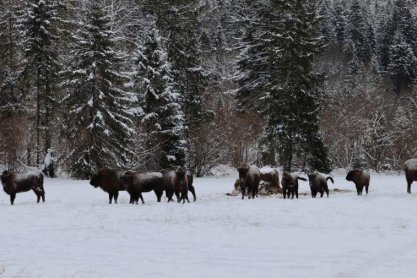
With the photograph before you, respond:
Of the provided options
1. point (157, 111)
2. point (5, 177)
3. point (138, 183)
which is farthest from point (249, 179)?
point (157, 111)

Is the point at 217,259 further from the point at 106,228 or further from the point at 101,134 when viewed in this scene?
the point at 101,134

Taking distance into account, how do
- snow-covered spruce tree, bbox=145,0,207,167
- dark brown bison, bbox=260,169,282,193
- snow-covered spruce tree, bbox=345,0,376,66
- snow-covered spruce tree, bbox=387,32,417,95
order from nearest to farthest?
dark brown bison, bbox=260,169,282,193, snow-covered spruce tree, bbox=145,0,207,167, snow-covered spruce tree, bbox=387,32,417,95, snow-covered spruce tree, bbox=345,0,376,66

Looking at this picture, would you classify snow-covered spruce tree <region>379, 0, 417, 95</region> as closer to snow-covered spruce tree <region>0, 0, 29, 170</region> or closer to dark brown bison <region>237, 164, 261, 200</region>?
snow-covered spruce tree <region>0, 0, 29, 170</region>

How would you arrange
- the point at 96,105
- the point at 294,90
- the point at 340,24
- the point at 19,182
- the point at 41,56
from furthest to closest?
the point at 340,24 → the point at 294,90 → the point at 41,56 → the point at 96,105 → the point at 19,182

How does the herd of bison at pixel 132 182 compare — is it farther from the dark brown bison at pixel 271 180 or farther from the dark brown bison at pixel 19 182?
the dark brown bison at pixel 271 180

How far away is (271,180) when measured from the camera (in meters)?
26.9

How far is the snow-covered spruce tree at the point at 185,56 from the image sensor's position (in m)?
44.6

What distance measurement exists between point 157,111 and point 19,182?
57.9ft

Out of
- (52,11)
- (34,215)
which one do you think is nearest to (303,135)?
(52,11)

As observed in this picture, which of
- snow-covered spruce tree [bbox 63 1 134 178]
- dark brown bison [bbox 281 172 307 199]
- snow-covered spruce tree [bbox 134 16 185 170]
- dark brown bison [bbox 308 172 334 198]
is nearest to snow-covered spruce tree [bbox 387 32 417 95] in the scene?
snow-covered spruce tree [bbox 134 16 185 170]

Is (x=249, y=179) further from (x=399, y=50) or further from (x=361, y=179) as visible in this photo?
(x=399, y=50)

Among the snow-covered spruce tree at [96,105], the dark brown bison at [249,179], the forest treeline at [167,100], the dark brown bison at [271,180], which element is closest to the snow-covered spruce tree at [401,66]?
the forest treeline at [167,100]

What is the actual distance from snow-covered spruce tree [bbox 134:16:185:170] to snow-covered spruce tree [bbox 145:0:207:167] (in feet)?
14.1

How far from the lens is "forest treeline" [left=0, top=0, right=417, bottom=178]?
35906 mm
